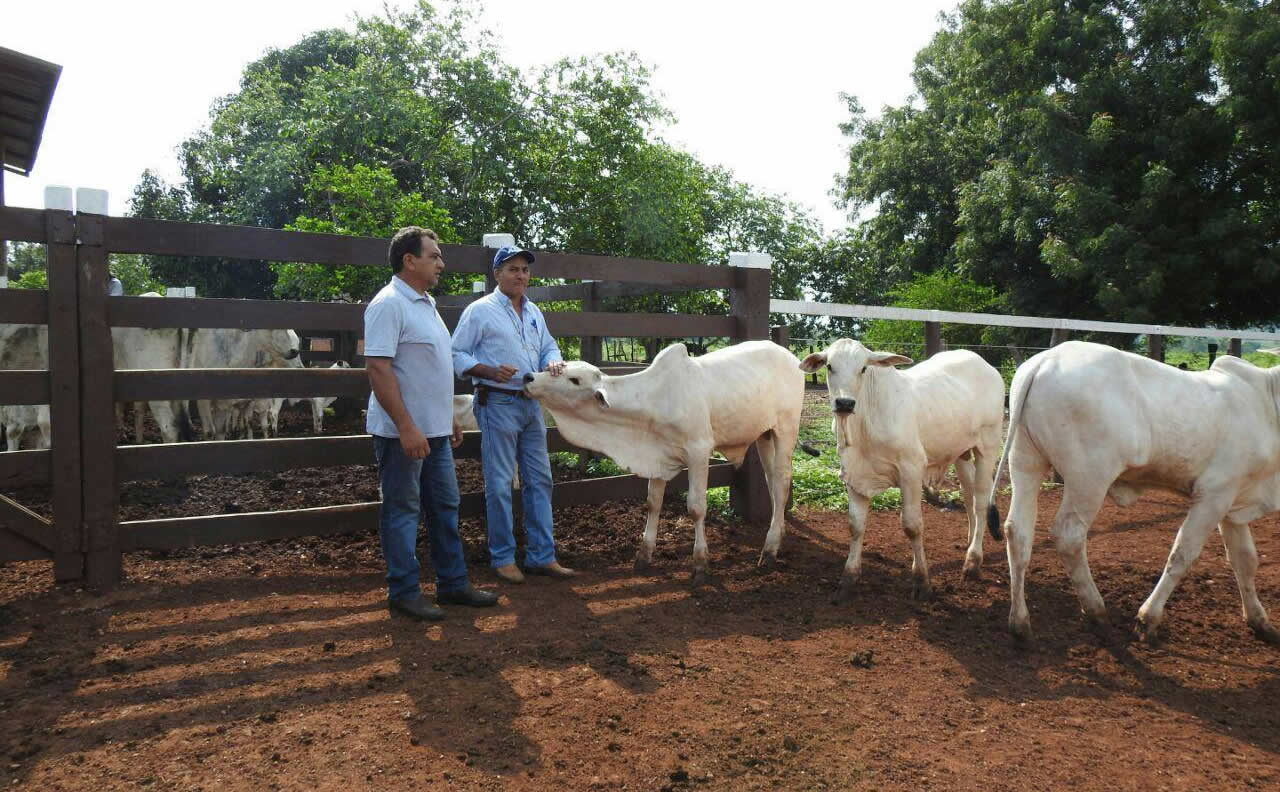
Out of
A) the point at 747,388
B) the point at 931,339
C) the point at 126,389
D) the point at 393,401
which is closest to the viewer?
the point at 393,401

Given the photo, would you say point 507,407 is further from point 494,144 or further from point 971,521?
point 494,144

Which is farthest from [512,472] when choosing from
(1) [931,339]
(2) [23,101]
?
(2) [23,101]

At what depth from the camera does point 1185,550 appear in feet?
14.6

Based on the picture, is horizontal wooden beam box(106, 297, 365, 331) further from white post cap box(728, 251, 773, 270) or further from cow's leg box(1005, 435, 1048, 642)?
cow's leg box(1005, 435, 1048, 642)

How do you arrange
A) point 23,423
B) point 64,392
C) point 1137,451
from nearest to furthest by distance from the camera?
point 1137,451 → point 64,392 → point 23,423

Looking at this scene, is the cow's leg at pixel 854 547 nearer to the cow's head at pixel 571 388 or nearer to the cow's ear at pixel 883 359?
the cow's ear at pixel 883 359

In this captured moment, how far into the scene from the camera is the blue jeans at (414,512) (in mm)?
4469

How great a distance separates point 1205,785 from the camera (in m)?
3.01

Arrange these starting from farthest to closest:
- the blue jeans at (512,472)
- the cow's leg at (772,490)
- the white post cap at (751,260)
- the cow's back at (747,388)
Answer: the white post cap at (751,260) < the cow's leg at (772,490) < the cow's back at (747,388) < the blue jeans at (512,472)

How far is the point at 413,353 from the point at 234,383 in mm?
1403

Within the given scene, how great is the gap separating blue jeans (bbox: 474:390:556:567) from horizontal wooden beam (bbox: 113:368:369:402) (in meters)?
0.84

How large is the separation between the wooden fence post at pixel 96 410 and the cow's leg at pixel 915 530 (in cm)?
447

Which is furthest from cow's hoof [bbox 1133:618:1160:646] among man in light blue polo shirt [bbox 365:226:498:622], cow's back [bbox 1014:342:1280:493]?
man in light blue polo shirt [bbox 365:226:498:622]

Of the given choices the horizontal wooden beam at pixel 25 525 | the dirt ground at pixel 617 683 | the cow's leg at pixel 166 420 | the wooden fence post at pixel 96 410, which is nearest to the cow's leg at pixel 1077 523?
the dirt ground at pixel 617 683
